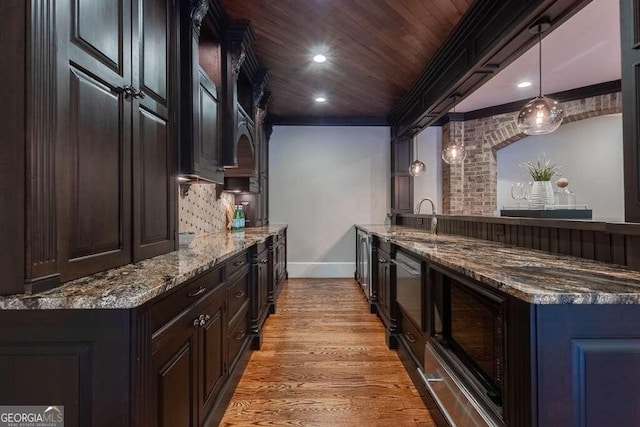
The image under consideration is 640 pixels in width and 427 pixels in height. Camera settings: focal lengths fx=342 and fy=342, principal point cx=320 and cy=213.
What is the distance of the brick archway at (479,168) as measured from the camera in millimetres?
5672

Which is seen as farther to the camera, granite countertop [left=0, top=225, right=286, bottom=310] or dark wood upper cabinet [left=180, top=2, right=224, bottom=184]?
dark wood upper cabinet [left=180, top=2, right=224, bottom=184]

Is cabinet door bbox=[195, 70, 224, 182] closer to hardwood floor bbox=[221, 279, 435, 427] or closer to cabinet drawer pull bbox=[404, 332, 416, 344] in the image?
hardwood floor bbox=[221, 279, 435, 427]

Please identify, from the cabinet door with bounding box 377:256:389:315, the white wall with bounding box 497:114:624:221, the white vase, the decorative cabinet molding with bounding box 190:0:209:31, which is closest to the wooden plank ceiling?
the decorative cabinet molding with bounding box 190:0:209:31

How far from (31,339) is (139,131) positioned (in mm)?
985

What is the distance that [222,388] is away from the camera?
6.53ft

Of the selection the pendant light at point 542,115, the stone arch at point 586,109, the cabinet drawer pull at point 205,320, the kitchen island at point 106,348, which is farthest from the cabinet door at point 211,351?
the stone arch at point 586,109

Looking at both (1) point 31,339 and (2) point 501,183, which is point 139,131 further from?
(2) point 501,183

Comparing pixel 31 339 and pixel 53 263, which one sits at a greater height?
pixel 53 263

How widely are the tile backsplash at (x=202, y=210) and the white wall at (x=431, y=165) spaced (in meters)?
3.74

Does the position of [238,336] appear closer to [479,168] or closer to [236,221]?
[236,221]

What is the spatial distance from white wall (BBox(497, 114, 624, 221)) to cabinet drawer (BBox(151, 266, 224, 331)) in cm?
633

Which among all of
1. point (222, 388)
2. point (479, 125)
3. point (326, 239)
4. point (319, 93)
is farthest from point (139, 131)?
point (479, 125)

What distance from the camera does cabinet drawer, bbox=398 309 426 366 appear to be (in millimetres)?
2268

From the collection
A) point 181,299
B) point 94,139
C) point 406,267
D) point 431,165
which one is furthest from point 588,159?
point 94,139
